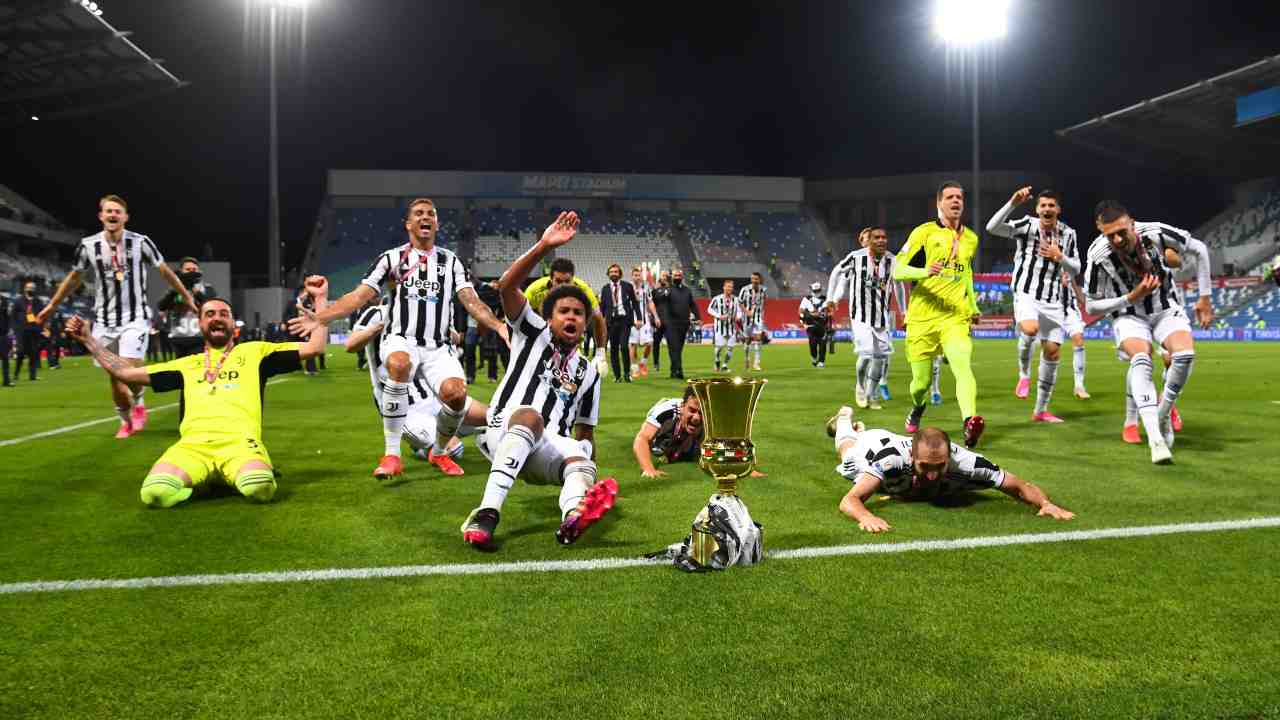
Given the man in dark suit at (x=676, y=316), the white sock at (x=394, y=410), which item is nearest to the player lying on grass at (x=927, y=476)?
the white sock at (x=394, y=410)

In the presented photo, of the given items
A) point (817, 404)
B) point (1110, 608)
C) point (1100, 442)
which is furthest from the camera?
point (817, 404)

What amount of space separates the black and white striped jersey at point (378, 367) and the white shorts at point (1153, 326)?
18.6 ft

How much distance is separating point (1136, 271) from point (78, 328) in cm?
767

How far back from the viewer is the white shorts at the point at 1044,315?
9977 mm

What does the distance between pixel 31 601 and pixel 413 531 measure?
5.66 ft

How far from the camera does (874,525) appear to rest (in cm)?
448

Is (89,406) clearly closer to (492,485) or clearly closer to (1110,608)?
(492,485)

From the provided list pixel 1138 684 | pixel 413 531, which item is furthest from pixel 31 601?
pixel 1138 684

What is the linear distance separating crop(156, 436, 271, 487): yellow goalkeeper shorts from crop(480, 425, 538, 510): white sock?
1.99 m

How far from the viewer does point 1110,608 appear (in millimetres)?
3227

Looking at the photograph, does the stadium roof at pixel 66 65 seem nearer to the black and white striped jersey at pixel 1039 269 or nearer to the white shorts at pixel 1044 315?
the black and white striped jersey at pixel 1039 269

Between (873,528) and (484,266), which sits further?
(484,266)

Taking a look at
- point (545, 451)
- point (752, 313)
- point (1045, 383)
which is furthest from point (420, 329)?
point (752, 313)

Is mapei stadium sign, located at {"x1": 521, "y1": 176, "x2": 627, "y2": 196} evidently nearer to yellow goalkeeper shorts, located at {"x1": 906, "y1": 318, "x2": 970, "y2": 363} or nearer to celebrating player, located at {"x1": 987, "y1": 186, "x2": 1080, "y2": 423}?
celebrating player, located at {"x1": 987, "y1": 186, "x2": 1080, "y2": 423}
